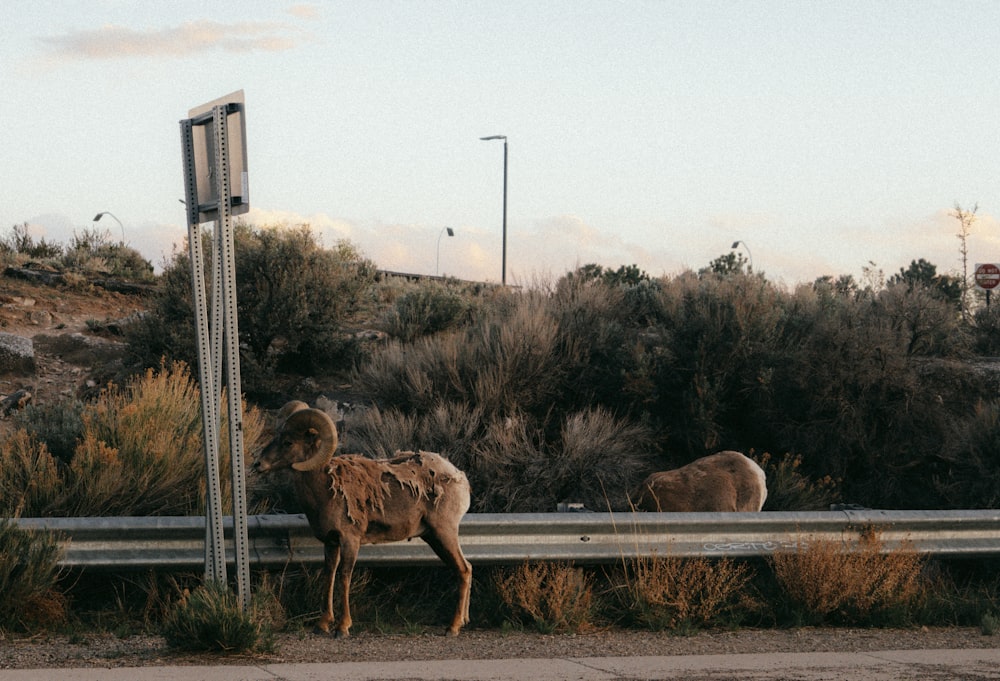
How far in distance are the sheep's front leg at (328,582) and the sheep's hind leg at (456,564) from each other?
2.36 feet

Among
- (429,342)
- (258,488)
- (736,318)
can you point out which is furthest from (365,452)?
(736,318)

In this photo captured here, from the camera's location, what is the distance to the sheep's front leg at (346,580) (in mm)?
8000

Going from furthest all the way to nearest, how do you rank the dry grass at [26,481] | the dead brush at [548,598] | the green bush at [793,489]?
1. the green bush at [793,489]
2. the dry grass at [26,481]
3. the dead brush at [548,598]

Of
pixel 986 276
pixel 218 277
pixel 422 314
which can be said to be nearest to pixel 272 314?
pixel 422 314

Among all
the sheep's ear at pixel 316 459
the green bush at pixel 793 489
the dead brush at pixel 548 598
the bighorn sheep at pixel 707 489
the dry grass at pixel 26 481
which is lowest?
the green bush at pixel 793 489

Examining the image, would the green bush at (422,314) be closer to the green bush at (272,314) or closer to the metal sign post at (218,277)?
the green bush at (272,314)

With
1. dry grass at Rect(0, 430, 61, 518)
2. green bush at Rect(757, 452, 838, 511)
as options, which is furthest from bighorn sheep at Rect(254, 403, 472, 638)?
green bush at Rect(757, 452, 838, 511)

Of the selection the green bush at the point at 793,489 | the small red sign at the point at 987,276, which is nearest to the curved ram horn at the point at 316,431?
the green bush at the point at 793,489

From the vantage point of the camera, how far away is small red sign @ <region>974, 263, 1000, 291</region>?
25.5 meters

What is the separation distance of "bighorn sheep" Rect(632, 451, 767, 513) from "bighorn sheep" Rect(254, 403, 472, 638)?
105 inches

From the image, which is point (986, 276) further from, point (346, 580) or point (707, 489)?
point (346, 580)

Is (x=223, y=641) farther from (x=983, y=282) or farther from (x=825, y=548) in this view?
(x=983, y=282)

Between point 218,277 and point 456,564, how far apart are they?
107 inches

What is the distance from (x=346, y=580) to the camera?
8.04 metres
